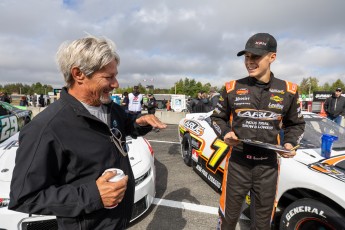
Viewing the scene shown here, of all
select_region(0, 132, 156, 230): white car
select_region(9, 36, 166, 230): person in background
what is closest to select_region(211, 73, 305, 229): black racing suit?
select_region(0, 132, 156, 230): white car

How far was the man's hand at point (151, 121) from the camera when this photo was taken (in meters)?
1.45

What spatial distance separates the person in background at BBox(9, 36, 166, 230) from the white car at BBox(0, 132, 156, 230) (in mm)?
1089

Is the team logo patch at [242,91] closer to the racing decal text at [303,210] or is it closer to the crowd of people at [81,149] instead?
the crowd of people at [81,149]

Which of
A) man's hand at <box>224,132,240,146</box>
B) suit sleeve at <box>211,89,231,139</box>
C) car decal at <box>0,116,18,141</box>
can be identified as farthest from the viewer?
car decal at <box>0,116,18,141</box>

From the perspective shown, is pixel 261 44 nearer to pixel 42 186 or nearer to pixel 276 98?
pixel 276 98

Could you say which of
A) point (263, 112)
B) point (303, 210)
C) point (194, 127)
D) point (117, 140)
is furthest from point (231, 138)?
point (194, 127)

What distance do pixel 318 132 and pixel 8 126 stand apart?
178 inches

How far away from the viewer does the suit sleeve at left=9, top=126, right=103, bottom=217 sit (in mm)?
963

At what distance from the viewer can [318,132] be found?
120 inches

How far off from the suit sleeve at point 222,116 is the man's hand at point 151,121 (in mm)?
836

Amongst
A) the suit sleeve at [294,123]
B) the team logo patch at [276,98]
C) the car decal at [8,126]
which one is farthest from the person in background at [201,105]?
the team logo patch at [276,98]

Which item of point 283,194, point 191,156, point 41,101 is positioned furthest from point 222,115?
point 41,101

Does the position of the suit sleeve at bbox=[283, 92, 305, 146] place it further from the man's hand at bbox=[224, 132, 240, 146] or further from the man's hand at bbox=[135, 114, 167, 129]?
the man's hand at bbox=[135, 114, 167, 129]

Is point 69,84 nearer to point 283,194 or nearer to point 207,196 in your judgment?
point 283,194
